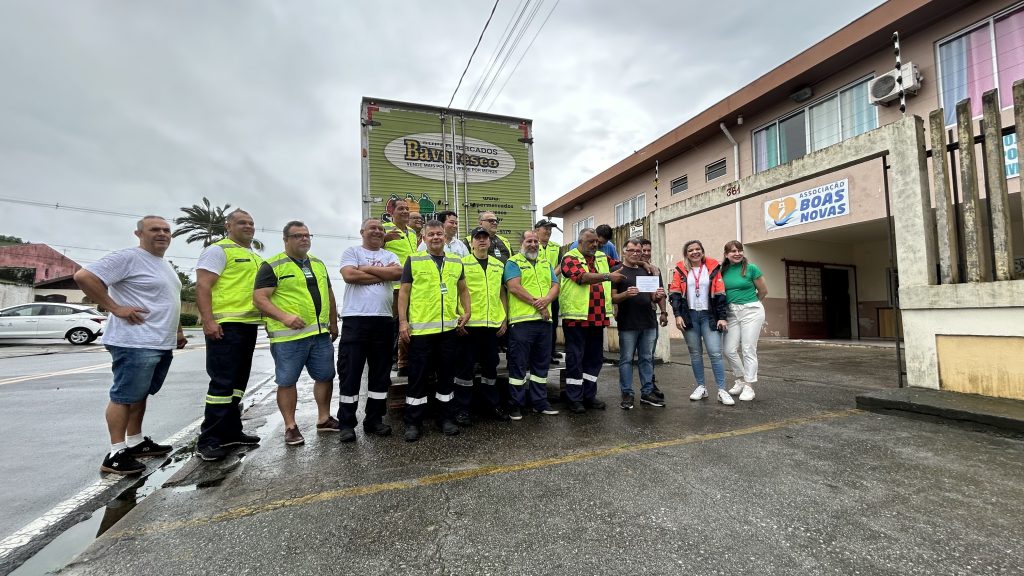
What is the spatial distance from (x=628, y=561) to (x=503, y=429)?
6.99 ft

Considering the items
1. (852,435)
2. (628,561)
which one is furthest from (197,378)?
(852,435)

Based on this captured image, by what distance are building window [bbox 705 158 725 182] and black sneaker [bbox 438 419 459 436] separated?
41.5 feet

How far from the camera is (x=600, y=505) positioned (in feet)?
7.74

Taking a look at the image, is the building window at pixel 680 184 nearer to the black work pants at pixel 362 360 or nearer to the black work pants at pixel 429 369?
the black work pants at pixel 429 369

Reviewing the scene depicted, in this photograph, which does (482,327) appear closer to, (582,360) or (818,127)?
(582,360)

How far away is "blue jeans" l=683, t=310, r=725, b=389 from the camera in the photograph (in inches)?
190

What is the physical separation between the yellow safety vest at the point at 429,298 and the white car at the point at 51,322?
17.5 m

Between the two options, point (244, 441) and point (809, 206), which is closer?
point (244, 441)

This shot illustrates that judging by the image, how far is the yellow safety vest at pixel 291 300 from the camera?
3543 millimetres

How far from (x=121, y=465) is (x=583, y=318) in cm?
385

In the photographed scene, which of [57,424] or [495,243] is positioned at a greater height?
[495,243]

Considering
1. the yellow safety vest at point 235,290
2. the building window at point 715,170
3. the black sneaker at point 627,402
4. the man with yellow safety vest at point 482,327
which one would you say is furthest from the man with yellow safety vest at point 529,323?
the building window at point 715,170

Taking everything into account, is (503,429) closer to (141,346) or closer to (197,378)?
(141,346)

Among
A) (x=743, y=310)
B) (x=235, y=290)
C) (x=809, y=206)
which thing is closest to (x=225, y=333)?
(x=235, y=290)
